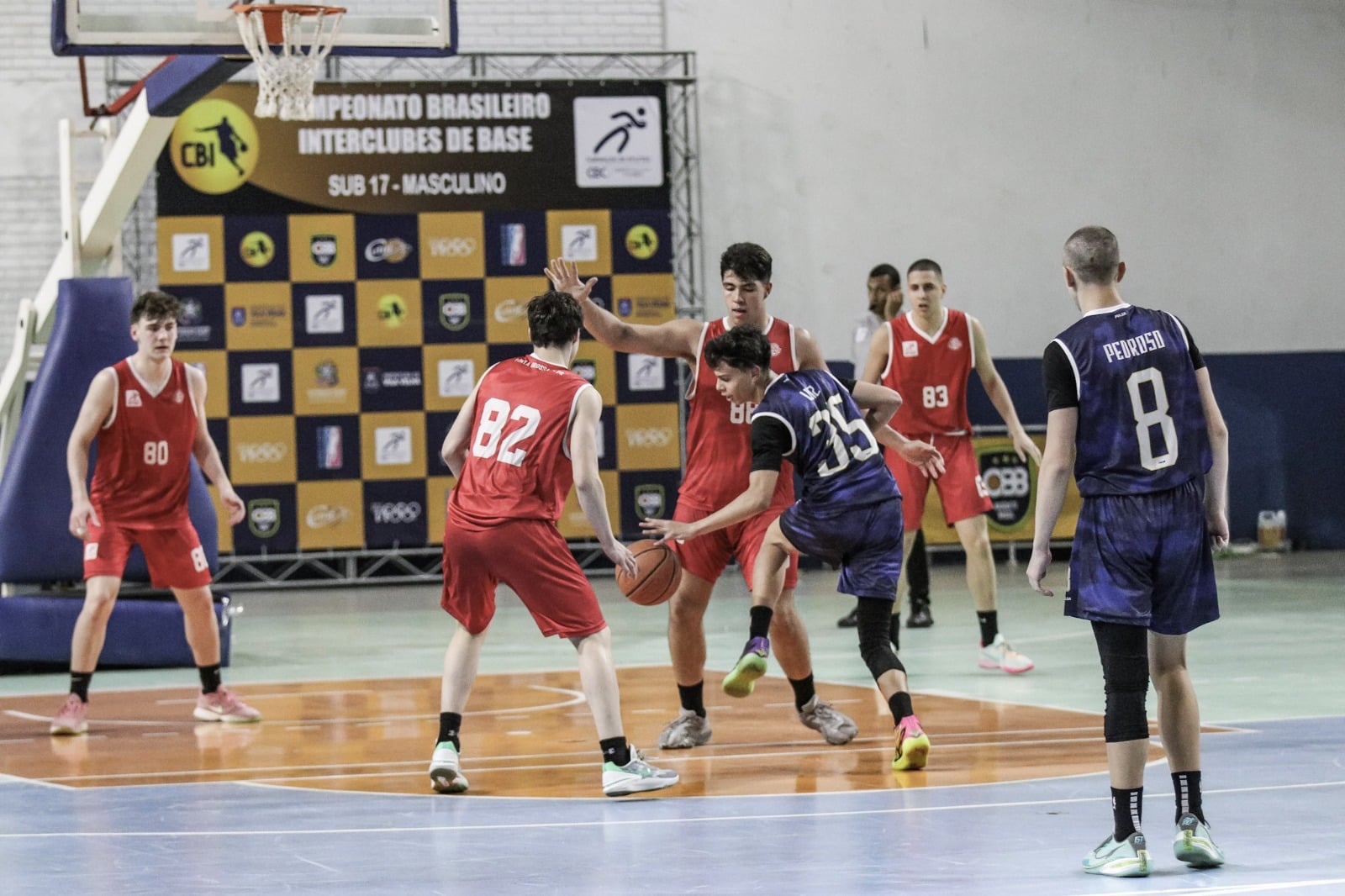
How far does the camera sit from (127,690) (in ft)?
30.5

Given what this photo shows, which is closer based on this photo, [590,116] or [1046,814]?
[1046,814]

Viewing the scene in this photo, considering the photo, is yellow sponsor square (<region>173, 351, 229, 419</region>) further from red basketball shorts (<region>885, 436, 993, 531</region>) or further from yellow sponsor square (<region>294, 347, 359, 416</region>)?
red basketball shorts (<region>885, 436, 993, 531</region>)

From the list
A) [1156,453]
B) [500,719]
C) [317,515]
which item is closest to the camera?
[1156,453]

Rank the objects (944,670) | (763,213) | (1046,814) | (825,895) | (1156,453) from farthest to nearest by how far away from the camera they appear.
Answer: (763,213) < (944,670) < (1046,814) < (1156,453) < (825,895)

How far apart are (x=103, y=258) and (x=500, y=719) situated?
16.1ft

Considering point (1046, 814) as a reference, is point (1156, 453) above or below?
above

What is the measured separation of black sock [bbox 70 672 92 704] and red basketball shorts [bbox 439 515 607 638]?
2636 millimetres

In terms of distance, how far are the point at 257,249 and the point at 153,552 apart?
863 centimetres

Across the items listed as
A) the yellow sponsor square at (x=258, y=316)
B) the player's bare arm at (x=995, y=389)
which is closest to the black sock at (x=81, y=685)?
the player's bare arm at (x=995, y=389)

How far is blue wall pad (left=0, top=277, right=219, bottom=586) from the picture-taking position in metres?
9.86

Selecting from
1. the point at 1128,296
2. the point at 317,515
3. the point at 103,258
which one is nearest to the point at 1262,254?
the point at 1128,296

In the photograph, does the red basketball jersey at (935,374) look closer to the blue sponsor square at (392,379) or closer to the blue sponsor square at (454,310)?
the blue sponsor square at (454,310)

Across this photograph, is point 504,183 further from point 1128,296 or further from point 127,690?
point 127,690

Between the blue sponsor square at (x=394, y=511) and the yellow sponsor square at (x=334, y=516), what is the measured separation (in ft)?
0.26
